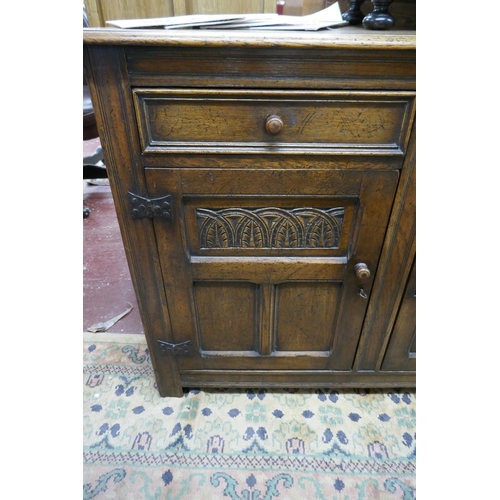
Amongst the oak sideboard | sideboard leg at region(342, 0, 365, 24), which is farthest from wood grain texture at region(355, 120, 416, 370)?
sideboard leg at region(342, 0, 365, 24)

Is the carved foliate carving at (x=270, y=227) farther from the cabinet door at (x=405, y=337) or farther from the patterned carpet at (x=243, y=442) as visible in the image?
the patterned carpet at (x=243, y=442)

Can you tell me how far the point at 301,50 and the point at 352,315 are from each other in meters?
0.65

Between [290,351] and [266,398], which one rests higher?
[290,351]

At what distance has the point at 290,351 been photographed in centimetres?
102

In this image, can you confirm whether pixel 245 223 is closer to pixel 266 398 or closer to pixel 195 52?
pixel 195 52

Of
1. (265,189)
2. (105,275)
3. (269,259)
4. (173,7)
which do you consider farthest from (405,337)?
(105,275)

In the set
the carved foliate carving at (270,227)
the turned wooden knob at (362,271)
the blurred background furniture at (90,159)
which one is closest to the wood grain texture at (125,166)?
the carved foliate carving at (270,227)

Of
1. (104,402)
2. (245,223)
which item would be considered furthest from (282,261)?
(104,402)

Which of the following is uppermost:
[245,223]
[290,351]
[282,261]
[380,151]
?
[380,151]

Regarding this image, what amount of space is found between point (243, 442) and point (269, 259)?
0.57 m

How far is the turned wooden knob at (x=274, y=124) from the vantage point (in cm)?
65

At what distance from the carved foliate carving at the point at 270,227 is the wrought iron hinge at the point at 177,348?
0.32m

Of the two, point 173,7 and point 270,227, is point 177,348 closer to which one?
point 270,227

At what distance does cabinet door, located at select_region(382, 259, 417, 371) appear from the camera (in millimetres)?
887
